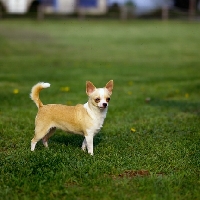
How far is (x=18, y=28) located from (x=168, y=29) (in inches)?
447

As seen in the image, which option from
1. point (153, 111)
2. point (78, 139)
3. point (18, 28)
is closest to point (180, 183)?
point (78, 139)

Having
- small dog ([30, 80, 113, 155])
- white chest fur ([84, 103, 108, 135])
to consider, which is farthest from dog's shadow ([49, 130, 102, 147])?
white chest fur ([84, 103, 108, 135])

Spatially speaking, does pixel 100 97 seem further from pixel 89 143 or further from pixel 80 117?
pixel 89 143

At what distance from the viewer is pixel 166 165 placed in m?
5.43

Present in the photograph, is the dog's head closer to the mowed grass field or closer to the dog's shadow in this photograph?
the mowed grass field

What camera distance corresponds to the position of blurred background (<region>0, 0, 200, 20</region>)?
4466 centimetres

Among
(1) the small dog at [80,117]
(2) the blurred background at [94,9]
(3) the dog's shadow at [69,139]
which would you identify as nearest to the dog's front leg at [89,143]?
(1) the small dog at [80,117]

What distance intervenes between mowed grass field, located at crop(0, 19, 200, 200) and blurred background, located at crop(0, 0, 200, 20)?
22.8 metres

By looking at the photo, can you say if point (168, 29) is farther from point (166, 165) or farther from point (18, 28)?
point (166, 165)

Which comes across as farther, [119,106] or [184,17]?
[184,17]

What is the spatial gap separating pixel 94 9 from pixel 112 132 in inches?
2029

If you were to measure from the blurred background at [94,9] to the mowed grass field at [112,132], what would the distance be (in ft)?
74.8

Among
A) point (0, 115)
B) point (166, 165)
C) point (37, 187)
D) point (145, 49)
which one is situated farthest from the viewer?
point (145, 49)

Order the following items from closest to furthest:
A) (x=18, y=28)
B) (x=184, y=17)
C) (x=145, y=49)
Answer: (x=145, y=49) → (x=18, y=28) → (x=184, y=17)
